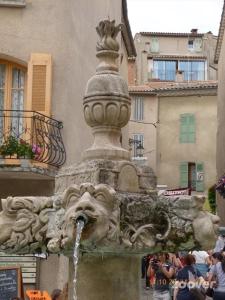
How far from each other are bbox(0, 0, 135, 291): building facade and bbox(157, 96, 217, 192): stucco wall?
28.0 meters

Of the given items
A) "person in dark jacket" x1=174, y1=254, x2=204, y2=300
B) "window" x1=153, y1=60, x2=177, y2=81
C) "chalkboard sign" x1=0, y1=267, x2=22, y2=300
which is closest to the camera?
"person in dark jacket" x1=174, y1=254, x2=204, y2=300

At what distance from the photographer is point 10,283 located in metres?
13.5

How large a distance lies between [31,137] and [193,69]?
41786 millimetres

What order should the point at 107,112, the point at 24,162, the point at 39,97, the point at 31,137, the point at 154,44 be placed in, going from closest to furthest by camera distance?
the point at 107,112, the point at 24,162, the point at 31,137, the point at 39,97, the point at 154,44

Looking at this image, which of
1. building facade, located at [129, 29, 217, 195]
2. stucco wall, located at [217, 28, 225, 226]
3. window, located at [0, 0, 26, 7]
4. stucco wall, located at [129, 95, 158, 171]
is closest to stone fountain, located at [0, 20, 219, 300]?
window, located at [0, 0, 26, 7]

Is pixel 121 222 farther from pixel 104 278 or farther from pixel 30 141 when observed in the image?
pixel 30 141

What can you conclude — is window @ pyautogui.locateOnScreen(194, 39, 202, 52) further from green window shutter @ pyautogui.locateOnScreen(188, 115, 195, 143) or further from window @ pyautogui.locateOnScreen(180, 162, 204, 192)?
window @ pyautogui.locateOnScreen(180, 162, 204, 192)

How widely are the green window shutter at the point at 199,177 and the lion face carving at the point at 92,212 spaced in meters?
40.7

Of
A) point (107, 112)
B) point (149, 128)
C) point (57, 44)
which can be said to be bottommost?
point (107, 112)

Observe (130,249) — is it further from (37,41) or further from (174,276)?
(37,41)

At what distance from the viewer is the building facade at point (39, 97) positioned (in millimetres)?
15555

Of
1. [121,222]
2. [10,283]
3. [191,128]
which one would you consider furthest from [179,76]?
[121,222]

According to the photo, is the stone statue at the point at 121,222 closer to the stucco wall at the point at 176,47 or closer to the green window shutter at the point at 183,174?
the green window shutter at the point at 183,174

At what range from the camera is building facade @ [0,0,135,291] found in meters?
15.6
